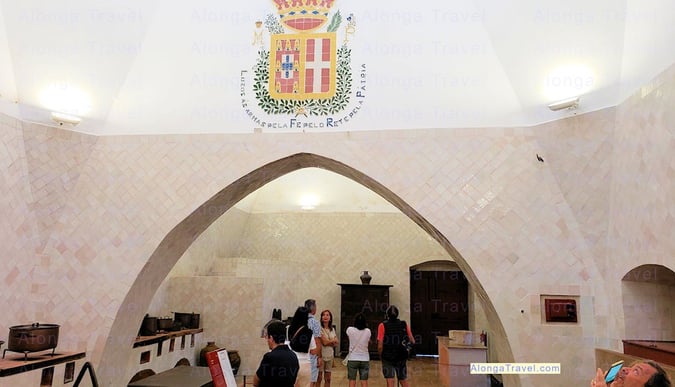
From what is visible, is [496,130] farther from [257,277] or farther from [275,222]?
[275,222]

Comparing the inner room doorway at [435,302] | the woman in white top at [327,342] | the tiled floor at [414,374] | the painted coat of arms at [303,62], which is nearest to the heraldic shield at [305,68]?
the painted coat of arms at [303,62]

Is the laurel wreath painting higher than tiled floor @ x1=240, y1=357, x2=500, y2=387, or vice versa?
the laurel wreath painting

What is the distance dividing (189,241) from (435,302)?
19.4ft

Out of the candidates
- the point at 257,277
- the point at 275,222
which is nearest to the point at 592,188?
the point at 257,277

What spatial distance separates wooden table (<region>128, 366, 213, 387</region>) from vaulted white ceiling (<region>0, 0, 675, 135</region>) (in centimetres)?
270

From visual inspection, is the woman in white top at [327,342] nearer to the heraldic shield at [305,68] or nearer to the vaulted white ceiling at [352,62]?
the vaulted white ceiling at [352,62]

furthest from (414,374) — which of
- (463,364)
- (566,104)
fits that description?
(566,104)

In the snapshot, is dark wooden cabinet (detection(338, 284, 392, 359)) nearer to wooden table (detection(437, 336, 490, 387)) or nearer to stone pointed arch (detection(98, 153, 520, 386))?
wooden table (detection(437, 336, 490, 387))

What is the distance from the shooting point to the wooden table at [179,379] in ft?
8.09

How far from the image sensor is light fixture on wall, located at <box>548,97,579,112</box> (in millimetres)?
4035

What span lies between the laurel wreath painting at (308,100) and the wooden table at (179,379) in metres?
2.82

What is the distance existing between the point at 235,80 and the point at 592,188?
3.68m

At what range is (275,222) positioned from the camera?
984 cm

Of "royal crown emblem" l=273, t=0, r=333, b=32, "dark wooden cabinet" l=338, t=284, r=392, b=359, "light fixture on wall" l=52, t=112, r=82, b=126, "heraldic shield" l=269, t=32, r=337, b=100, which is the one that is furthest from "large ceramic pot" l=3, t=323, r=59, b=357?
"dark wooden cabinet" l=338, t=284, r=392, b=359
